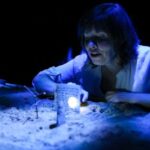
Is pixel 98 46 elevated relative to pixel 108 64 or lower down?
elevated

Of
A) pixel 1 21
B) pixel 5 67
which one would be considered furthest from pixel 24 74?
pixel 1 21

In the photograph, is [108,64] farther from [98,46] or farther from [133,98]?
[133,98]

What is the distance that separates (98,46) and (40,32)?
4131 mm

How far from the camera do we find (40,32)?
23.2ft

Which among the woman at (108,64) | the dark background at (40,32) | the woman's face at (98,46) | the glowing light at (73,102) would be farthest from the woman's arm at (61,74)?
the dark background at (40,32)

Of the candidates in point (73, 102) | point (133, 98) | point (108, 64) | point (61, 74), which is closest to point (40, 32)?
point (61, 74)

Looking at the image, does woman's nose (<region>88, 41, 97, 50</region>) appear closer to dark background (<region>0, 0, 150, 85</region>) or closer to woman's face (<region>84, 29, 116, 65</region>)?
woman's face (<region>84, 29, 116, 65</region>)

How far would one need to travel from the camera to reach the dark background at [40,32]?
625 centimetres

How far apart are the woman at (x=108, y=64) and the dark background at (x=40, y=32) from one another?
2.70 metres

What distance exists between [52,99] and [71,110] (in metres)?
0.64

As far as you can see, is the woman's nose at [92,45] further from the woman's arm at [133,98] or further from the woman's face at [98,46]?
the woman's arm at [133,98]

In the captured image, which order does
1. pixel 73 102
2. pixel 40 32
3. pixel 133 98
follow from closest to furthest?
pixel 73 102
pixel 133 98
pixel 40 32

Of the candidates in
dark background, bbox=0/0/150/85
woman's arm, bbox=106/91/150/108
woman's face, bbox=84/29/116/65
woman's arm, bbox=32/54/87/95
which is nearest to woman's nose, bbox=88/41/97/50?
woman's face, bbox=84/29/116/65

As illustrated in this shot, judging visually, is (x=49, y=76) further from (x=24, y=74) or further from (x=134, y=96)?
(x=24, y=74)
